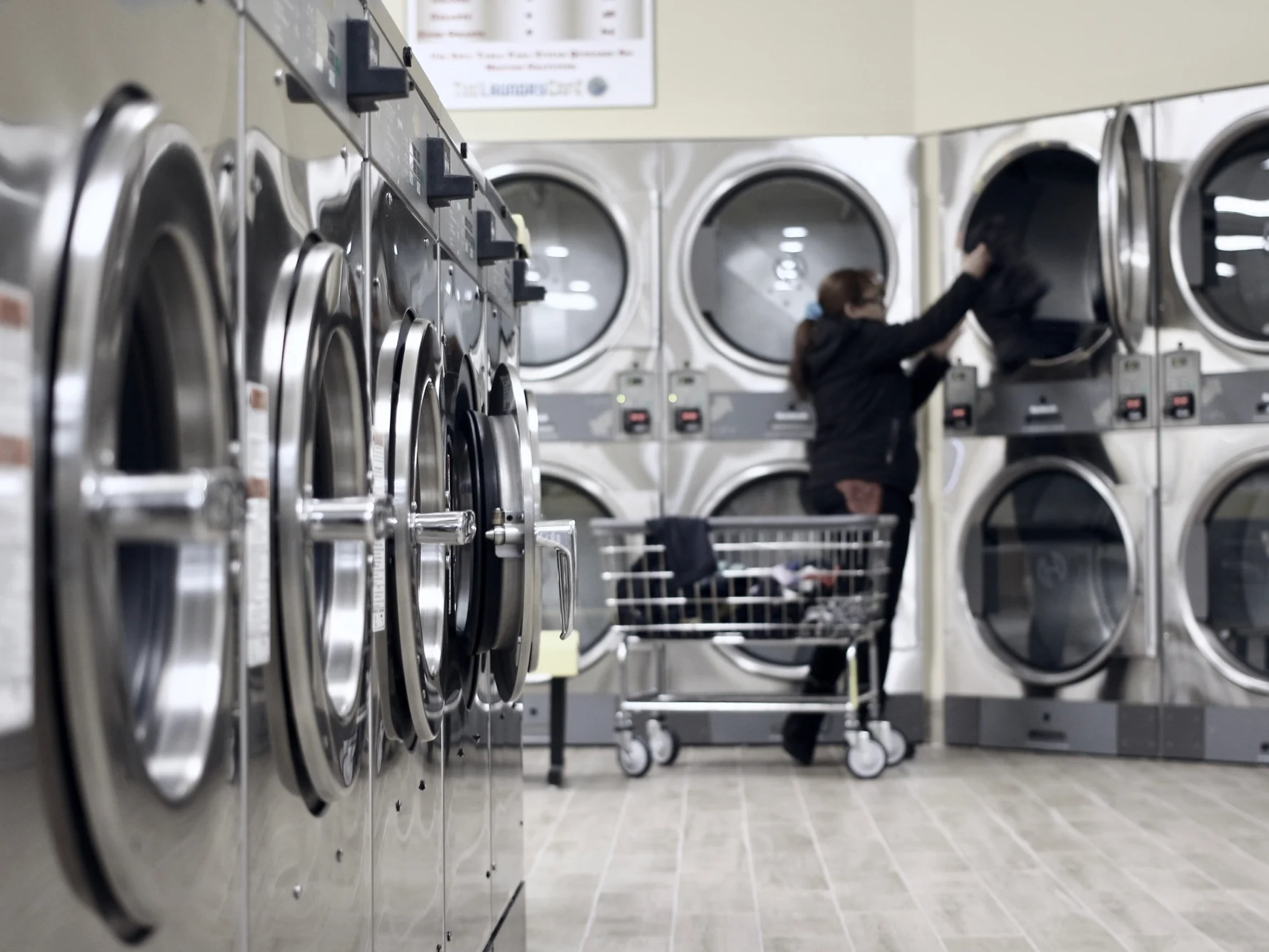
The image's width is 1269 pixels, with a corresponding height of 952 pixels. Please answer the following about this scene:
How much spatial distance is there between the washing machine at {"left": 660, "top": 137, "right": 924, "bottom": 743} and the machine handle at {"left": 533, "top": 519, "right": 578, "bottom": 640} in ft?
8.42

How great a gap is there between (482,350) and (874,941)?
124 centimetres

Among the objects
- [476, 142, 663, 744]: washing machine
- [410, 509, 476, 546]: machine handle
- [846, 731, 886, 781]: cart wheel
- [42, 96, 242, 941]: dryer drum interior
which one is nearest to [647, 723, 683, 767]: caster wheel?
[476, 142, 663, 744]: washing machine

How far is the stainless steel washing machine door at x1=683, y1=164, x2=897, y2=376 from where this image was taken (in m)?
4.86

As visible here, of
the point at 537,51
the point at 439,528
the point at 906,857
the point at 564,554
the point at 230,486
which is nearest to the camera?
the point at 230,486

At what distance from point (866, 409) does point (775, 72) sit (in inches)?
53.4

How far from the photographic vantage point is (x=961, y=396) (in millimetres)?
4742

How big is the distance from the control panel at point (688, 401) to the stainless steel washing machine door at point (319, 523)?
11.2ft

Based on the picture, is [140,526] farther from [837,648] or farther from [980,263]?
[980,263]

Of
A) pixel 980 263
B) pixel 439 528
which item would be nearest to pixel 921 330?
pixel 980 263

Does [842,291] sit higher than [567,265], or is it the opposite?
[567,265]

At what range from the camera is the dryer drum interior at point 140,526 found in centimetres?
75

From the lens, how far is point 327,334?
1.23 m

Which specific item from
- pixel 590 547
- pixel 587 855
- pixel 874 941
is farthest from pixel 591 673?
pixel 874 941

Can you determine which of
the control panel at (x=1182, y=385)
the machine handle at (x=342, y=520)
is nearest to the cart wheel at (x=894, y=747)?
the control panel at (x=1182, y=385)
